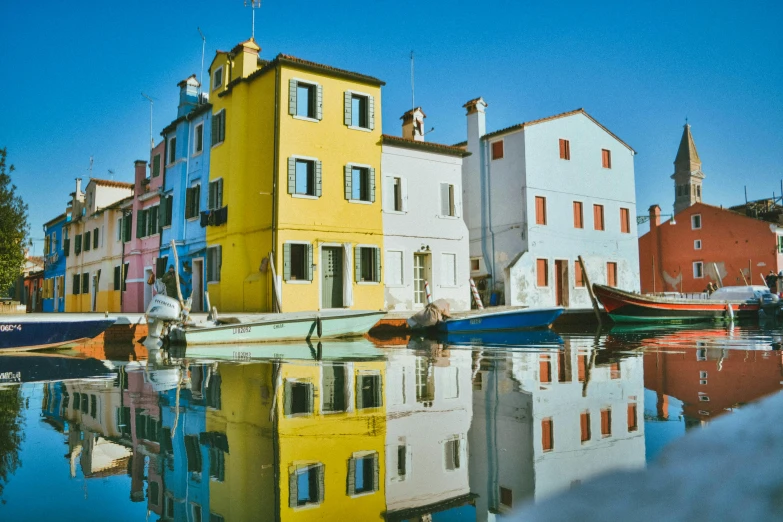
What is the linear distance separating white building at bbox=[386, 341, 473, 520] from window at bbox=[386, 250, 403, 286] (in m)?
13.3

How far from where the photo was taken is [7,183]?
2273cm

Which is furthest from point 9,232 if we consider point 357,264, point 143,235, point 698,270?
point 698,270

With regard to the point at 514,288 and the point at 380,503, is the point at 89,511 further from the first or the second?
the point at 514,288

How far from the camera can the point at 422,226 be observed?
2300cm

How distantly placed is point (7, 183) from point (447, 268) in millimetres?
17077

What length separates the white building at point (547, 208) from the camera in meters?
27.2

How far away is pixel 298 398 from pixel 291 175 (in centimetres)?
1421

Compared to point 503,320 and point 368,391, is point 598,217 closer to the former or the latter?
point 503,320

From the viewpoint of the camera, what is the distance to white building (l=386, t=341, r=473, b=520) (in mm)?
3426

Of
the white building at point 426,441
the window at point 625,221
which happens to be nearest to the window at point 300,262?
the white building at point 426,441

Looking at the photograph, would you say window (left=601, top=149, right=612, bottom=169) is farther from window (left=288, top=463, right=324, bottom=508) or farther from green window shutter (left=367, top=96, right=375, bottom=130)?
window (left=288, top=463, right=324, bottom=508)

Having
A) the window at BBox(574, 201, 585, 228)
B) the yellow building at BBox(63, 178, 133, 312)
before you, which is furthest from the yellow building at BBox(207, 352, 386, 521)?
the yellow building at BBox(63, 178, 133, 312)

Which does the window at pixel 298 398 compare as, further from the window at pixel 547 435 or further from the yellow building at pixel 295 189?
the yellow building at pixel 295 189

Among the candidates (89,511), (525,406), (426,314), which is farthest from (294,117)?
(89,511)
